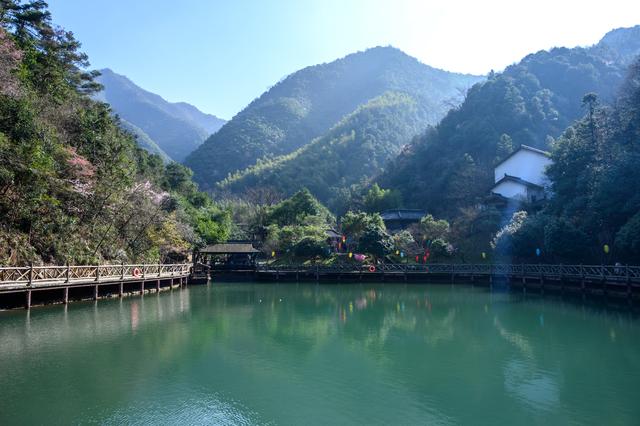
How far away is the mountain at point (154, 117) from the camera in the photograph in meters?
132

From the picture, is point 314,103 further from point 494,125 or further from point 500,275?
point 500,275

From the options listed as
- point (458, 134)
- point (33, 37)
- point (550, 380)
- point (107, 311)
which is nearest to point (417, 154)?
point (458, 134)

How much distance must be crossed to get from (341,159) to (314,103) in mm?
53148

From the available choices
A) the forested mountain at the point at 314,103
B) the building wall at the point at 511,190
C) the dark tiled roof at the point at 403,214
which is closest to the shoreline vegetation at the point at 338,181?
the building wall at the point at 511,190

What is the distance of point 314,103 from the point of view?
454 feet

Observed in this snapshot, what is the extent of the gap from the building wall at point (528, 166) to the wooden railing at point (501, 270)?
16273 millimetres

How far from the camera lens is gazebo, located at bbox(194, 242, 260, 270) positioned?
4231 cm

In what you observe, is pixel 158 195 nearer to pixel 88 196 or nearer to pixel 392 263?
pixel 88 196

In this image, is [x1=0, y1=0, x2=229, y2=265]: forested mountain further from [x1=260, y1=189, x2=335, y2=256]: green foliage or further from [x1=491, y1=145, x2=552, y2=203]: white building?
[x1=491, y1=145, x2=552, y2=203]: white building

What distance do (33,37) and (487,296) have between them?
33.9m

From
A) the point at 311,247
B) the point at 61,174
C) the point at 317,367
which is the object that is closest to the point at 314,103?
the point at 311,247

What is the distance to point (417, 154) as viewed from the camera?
6800 centimetres

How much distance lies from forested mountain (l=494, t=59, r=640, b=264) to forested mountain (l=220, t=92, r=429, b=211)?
38387 millimetres

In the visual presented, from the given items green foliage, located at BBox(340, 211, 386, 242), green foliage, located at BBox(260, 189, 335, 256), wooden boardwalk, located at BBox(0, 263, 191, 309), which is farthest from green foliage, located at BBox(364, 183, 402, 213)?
wooden boardwalk, located at BBox(0, 263, 191, 309)
